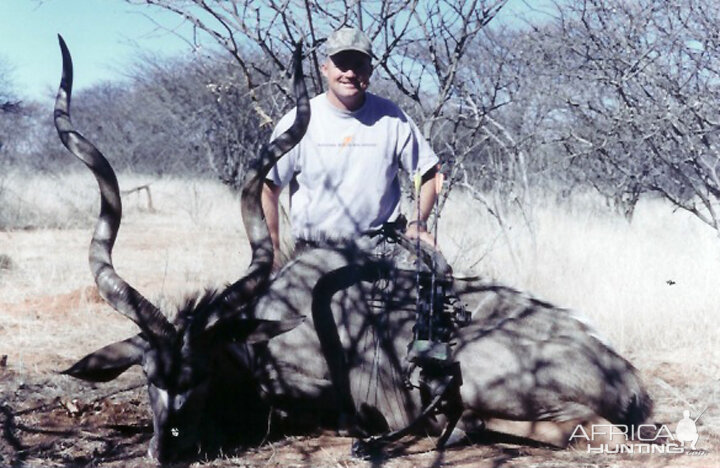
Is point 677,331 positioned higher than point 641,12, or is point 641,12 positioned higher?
point 641,12

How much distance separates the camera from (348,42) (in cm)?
424

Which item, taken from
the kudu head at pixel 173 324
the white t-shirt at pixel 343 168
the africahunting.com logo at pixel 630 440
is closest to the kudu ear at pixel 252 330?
the kudu head at pixel 173 324

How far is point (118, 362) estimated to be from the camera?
3436 mm

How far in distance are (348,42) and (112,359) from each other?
193 cm

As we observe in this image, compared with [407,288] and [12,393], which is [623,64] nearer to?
[407,288]

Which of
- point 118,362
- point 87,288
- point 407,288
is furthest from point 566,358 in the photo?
point 87,288

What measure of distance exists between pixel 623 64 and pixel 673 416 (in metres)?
3.23

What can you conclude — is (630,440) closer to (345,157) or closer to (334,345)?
(334,345)

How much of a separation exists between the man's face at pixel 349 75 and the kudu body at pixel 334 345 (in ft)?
1.30

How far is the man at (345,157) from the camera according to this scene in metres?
4.29

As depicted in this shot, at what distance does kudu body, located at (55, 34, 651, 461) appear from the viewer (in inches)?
132

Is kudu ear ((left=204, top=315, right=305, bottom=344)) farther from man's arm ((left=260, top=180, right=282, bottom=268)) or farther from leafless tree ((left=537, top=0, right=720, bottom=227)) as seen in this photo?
leafless tree ((left=537, top=0, right=720, bottom=227))

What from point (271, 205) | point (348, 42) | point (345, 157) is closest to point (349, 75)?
point (348, 42)

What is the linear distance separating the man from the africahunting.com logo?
4.35 feet
